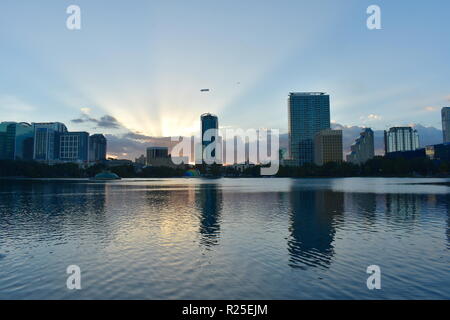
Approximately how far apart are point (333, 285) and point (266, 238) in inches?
430

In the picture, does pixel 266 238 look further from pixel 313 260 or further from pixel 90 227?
pixel 90 227

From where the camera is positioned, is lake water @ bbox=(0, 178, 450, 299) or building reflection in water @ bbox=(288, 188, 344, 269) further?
building reflection in water @ bbox=(288, 188, 344, 269)

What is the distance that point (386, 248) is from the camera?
23094 millimetres

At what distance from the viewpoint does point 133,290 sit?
15469mm

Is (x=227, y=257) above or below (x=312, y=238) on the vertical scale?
below

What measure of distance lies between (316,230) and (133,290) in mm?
19602

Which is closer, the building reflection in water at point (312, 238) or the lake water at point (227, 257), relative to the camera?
the lake water at point (227, 257)

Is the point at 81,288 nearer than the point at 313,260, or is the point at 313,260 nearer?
the point at 81,288

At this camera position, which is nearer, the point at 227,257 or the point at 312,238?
the point at 227,257
